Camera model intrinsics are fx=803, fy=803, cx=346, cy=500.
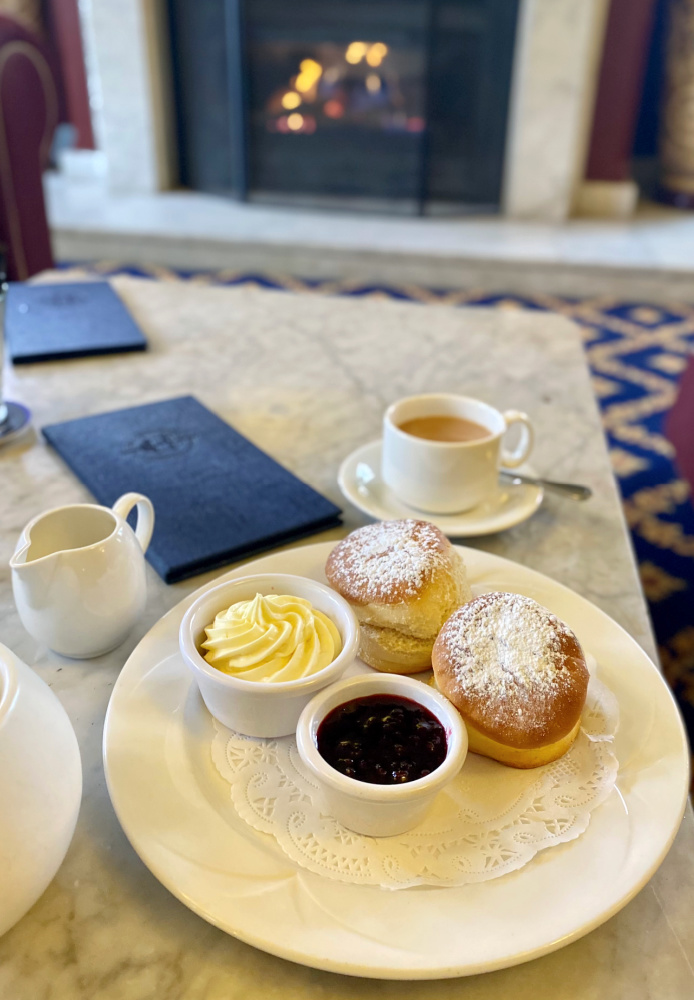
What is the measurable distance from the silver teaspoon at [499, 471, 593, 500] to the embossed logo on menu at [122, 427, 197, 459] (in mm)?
388

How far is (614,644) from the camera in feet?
2.19

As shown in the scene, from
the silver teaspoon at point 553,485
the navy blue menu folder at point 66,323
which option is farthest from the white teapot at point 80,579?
the navy blue menu folder at point 66,323

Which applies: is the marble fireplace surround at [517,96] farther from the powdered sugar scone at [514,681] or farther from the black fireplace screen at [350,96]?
the powdered sugar scone at [514,681]

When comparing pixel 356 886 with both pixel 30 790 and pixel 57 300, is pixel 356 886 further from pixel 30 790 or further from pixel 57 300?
pixel 57 300

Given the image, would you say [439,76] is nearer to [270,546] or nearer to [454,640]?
[270,546]

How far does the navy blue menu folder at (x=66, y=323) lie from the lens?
1.22 m

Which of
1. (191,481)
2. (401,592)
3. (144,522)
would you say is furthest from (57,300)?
(401,592)

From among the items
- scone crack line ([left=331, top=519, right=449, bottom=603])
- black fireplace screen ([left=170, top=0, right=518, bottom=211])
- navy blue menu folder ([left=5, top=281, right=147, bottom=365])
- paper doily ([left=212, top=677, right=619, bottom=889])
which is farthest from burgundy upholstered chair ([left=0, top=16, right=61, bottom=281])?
paper doily ([left=212, top=677, right=619, bottom=889])

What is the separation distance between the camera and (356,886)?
480 millimetres

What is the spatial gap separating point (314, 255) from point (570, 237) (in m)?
1.07

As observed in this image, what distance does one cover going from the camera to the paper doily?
1.63 feet

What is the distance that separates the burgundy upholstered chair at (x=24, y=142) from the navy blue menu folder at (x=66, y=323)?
3.37 ft

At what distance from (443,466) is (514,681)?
33cm

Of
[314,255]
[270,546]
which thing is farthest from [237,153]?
[270,546]
